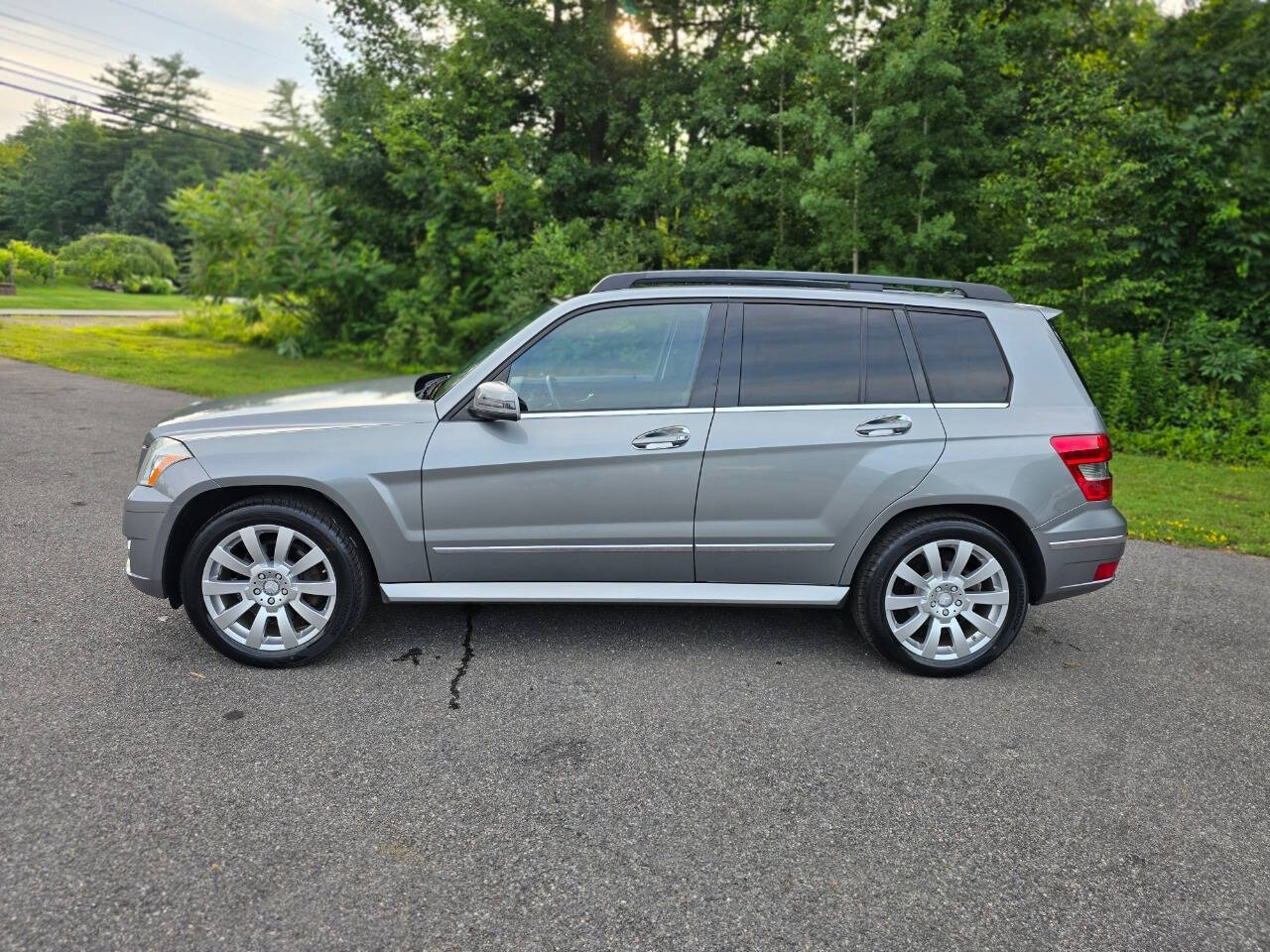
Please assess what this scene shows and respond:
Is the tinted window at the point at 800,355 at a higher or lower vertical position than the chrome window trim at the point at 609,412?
higher

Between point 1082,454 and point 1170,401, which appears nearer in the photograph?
point 1082,454

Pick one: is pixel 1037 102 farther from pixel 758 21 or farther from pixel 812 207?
pixel 758 21

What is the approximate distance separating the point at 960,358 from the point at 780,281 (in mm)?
907

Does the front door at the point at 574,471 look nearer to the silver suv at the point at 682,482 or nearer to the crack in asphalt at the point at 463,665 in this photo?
the silver suv at the point at 682,482

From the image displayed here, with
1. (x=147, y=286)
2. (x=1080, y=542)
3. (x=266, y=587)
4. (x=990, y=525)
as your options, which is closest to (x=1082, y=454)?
(x=1080, y=542)

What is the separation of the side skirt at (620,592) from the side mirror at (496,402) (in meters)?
0.77

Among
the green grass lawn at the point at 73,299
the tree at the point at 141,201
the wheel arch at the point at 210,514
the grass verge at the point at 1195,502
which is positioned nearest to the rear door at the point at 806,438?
the wheel arch at the point at 210,514

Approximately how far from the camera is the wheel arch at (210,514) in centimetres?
399

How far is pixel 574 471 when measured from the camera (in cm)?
400

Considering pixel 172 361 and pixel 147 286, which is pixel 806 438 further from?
pixel 147 286

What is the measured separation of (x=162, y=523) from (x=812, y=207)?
9.95m

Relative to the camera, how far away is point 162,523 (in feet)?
13.0

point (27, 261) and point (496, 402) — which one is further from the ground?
point (27, 261)

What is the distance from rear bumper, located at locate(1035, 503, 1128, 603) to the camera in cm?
409
